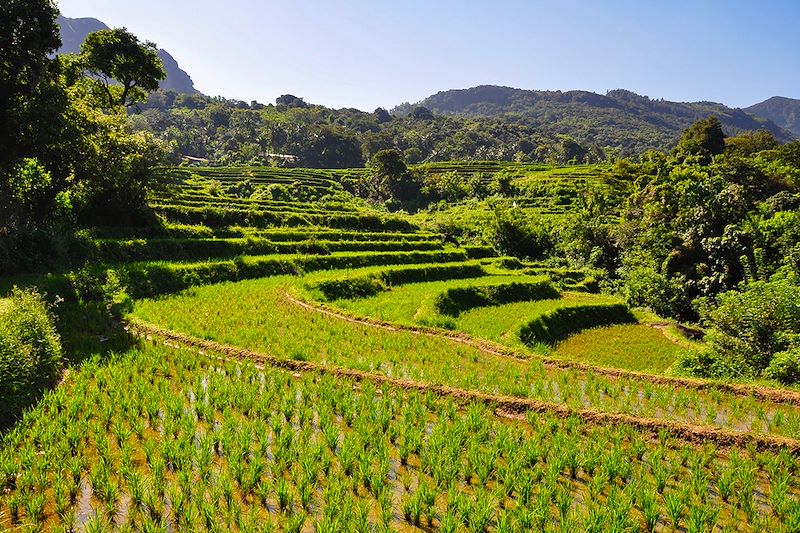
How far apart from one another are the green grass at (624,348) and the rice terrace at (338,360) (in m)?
0.14

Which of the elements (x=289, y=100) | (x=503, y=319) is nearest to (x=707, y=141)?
(x=503, y=319)

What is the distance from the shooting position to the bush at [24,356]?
646 centimetres

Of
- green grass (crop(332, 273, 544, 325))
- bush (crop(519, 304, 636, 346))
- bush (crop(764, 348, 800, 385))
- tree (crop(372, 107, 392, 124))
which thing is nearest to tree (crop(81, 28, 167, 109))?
green grass (crop(332, 273, 544, 325))

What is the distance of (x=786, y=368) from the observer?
31.6 feet

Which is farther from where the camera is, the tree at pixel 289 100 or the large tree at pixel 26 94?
the tree at pixel 289 100

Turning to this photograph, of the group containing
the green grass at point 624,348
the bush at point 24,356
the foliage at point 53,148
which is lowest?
the green grass at point 624,348

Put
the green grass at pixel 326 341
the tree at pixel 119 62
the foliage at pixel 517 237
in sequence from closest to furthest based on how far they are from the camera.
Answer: the green grass at pixel 326 341 < the tree at pixel 119 62 < the foliage at pixel 517 237

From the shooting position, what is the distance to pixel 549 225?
1574 inches

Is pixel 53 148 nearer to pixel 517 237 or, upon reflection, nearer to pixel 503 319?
pixel 503 319

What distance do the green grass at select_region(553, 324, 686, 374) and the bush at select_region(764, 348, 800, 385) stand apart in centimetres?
291

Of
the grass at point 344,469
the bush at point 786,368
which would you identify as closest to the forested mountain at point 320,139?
the grass at point 344,469

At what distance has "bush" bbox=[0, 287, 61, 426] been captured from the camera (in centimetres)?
646

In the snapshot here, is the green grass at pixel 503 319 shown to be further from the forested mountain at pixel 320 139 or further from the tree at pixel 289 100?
the tree at pixel 289 100

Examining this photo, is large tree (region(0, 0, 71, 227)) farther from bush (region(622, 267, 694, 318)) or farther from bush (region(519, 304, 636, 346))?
bush (region(622, 267, 694, 318))
